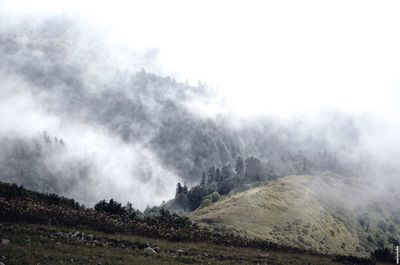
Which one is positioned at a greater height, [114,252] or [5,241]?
[5,241]

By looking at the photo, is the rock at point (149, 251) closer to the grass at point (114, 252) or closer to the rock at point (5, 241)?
the grass at point (114, 252)

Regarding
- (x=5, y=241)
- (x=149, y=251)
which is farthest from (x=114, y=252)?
(x=5, y=241)

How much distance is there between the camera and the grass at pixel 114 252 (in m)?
32.6

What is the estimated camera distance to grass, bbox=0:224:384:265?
32.6 m

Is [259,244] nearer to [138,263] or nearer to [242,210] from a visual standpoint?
[138,263]

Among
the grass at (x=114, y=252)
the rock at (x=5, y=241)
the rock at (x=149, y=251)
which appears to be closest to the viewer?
the grass at (x=114, y=252)

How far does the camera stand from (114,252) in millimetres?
38938

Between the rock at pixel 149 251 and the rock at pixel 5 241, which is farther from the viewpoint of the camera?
the rock at pixel 149 251

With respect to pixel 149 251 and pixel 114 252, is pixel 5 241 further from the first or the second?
pixel 149 251

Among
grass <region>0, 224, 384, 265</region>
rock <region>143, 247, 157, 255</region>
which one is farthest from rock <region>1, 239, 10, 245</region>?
rock <region>143, 247, 157, 255</region>

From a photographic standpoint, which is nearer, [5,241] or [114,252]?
[5,241]

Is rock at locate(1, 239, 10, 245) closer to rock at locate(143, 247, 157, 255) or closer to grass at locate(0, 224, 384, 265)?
grass at locate(0, 224, 384, 265)

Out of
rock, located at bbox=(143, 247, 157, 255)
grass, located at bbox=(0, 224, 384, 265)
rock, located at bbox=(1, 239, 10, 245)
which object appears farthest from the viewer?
rock, located at bbox=(143, 247, 157, 255)

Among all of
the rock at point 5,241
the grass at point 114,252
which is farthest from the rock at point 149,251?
the rock at point 5,241
